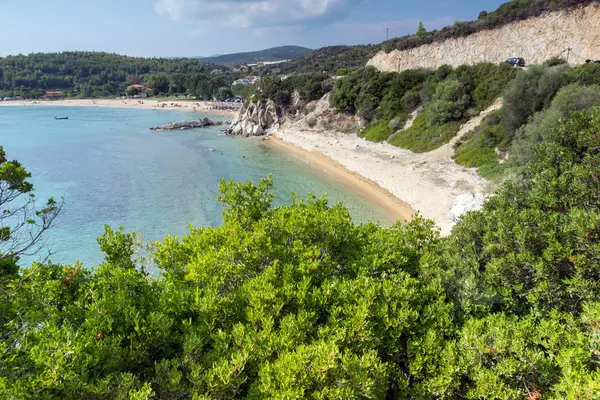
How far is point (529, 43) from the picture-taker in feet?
131

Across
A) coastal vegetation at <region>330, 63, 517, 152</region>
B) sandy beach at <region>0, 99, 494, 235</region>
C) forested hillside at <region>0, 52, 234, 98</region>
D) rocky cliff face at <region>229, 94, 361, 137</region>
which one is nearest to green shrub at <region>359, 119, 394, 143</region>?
coastal vegetation at <region>330, 63, 517, 152</region>

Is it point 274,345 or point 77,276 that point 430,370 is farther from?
point 77,276

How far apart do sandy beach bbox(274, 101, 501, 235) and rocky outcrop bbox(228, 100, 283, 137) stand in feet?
55.0

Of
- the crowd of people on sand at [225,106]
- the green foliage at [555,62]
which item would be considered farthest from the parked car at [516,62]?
the crowd of people on sand at [225,106]

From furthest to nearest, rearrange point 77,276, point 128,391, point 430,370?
point 77,276, point 430,370, point 128,391

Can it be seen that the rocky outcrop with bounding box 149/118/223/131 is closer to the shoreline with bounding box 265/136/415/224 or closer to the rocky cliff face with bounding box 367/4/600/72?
the shoreline with bounding box 265/136/415/224

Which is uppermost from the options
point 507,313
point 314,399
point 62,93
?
point 62,93

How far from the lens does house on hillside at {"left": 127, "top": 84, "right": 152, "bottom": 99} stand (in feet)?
477

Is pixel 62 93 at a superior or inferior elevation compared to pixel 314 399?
superior

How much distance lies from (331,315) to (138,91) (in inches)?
6522

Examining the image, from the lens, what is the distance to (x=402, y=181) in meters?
32.9

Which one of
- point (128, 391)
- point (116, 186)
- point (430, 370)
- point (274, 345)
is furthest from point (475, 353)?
point (116, 186)

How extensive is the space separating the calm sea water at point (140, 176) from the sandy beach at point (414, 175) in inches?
125

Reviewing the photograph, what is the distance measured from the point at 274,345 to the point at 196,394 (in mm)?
1550
